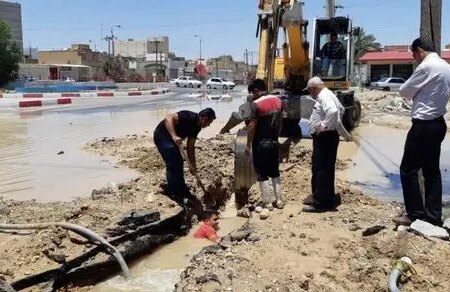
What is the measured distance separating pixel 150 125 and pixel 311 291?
626 inches

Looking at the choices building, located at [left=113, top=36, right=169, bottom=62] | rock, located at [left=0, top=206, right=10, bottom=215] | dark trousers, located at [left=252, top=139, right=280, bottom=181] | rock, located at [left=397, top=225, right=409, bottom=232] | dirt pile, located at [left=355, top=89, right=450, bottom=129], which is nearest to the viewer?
rock, located at [left=397, top=225, right=409, bottom=232]

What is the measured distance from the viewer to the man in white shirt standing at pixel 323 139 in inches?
248

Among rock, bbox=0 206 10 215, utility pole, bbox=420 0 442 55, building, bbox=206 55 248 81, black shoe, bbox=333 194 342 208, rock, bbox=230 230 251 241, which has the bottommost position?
rock, bbox=230 230 251 241

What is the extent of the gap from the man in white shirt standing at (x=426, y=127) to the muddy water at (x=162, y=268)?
241cm

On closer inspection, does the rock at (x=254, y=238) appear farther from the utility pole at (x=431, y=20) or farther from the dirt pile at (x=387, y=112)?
the dirt pile at (x=387, y=112)

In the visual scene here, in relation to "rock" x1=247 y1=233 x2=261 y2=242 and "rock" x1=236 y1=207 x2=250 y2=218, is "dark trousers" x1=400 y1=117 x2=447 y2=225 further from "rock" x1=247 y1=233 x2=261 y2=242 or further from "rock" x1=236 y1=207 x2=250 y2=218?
"rock" x1=236 y1=207 x2=250 y2=218

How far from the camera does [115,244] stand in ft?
19.0

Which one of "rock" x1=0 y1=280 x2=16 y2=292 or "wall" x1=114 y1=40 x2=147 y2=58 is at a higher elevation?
"wall" x1=114 y1=40 x2=147 y2=58

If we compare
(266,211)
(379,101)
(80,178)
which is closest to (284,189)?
(266,211)

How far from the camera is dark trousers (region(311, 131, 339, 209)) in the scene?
6.43 metres

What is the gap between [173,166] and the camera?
7.12 m

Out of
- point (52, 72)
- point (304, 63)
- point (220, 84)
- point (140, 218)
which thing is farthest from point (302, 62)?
point (52, 72)

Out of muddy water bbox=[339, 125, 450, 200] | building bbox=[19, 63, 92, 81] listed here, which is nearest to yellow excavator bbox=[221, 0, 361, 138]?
muddy water bbox=[339, 125, 450, 200]

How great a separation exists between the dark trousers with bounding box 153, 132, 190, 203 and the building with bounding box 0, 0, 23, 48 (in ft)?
270
